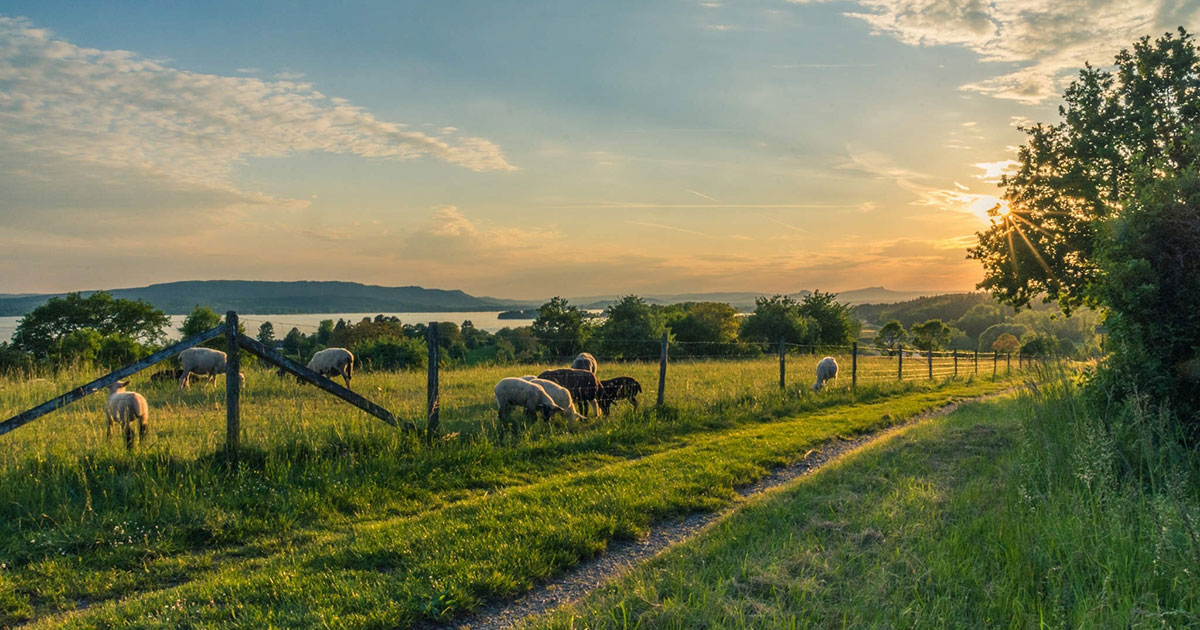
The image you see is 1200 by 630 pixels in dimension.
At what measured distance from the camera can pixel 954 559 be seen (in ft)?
16.4

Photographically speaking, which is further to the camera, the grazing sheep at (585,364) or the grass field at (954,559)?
the grazing sheep at (585,364)

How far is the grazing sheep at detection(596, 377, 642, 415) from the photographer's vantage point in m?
14.6

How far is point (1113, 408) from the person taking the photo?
762 centimetres

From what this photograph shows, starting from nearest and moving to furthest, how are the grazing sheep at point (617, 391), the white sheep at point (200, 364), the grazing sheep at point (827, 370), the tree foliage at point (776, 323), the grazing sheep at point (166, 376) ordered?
the grazing sheep at point (617, 391), the white sheep at point (200, 364), the grazing sheep at point (166, 376), the grazing sheep at point (827, 370), the tree foliage at point (776, 323)

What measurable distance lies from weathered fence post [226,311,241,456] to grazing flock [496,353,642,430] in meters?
4.36

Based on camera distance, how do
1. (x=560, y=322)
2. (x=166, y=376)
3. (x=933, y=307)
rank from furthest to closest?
(x=933, y=307), (x=560, y=322), (x=166, y=376)

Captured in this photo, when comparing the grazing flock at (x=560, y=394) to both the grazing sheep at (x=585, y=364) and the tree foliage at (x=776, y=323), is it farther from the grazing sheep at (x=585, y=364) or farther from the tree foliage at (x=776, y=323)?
the tree foliage at (x=776, y=323)

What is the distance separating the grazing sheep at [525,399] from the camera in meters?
12.1

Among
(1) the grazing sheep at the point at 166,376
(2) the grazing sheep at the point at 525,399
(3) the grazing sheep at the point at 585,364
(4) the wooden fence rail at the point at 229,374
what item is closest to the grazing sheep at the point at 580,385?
(2) the grazing sheep at the point at 525,399

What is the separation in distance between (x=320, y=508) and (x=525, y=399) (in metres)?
5.70

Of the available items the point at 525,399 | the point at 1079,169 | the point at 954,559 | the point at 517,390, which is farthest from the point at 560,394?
the point at 1079,169

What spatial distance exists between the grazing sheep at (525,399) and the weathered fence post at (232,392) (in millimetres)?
4731

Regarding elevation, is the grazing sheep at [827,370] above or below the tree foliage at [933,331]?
above

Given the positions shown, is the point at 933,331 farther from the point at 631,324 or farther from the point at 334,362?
the point at 334,362
